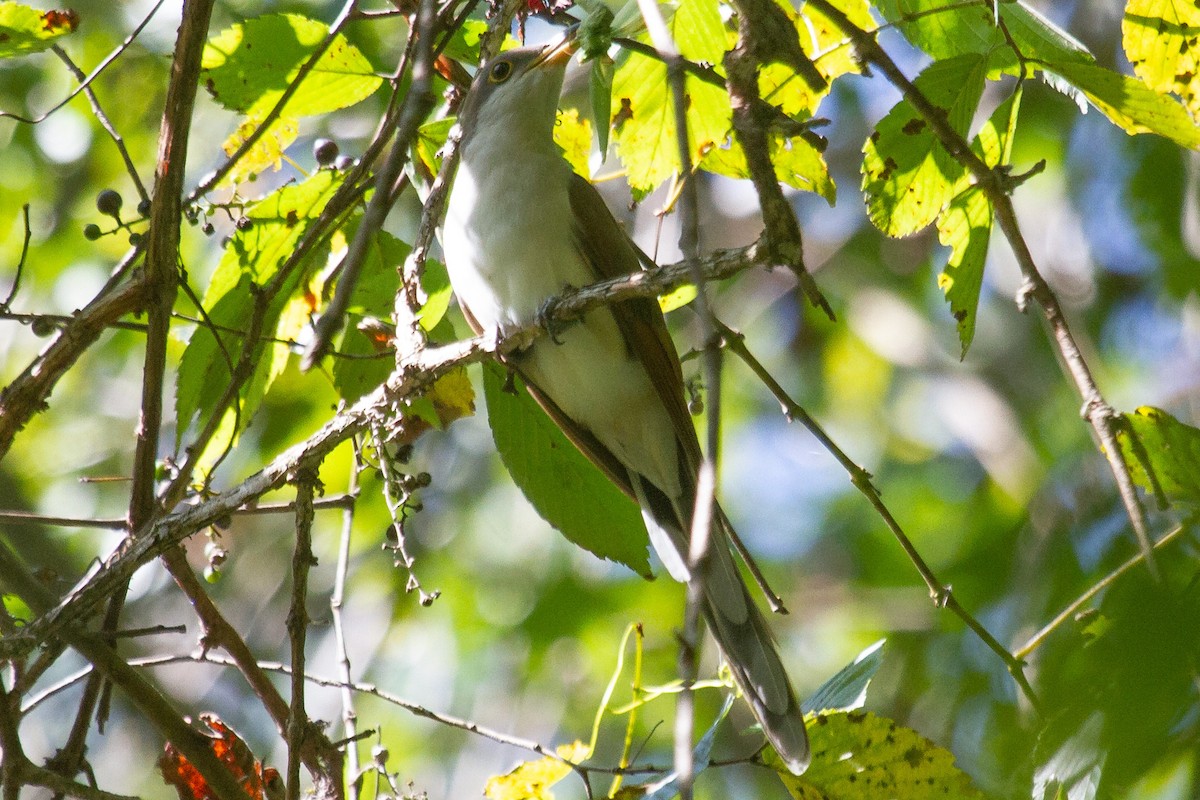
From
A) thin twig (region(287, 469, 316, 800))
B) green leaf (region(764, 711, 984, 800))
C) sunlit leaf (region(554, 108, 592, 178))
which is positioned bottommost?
green leaf (region(764, 711, 984, 800))

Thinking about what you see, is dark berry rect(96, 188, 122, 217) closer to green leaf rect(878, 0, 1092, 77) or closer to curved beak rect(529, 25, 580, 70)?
curved beak rect(529, 25, 580, 70)

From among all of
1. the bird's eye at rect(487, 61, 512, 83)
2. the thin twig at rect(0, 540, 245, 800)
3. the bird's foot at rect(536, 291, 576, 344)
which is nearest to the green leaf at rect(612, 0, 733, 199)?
the bird's foot at rect(536, 291, 576, 344)

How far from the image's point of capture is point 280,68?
259cm

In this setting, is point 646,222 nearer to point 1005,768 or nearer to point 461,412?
point 461,412

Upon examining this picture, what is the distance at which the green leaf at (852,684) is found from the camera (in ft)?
7.29

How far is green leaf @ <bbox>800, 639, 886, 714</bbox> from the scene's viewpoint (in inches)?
87.5

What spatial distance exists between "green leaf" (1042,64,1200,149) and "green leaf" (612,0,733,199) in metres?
0.72

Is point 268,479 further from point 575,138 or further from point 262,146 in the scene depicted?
point 575,138

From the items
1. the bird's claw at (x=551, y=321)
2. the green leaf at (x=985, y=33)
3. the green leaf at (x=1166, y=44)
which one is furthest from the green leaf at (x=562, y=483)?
the green leaf at (x=1166, y=44)

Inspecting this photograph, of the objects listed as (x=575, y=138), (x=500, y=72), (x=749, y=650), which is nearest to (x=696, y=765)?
(x=749, y=650)

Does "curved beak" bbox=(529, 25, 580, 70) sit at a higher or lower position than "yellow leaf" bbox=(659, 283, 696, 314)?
higher

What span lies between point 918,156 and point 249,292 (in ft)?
5.21

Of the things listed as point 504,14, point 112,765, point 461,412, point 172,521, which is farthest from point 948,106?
point 112,765

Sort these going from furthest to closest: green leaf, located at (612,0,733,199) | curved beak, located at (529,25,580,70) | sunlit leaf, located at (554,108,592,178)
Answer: curved beak, located at (529,25,580,70)
sunlit leaf, located at (554,108,592,178)
green leaf, located at (612,0,733,199)
